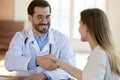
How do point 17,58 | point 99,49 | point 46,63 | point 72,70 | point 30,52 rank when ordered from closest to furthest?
point 99,49, point 72,70, point 46,63, point 17,58, point 30,52

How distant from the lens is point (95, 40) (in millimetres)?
1433

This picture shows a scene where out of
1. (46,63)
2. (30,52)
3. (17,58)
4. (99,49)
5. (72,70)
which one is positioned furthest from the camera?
(30,52)

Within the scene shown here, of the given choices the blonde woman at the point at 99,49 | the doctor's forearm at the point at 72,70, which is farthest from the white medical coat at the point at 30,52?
the blonde woman at the point at 99,49

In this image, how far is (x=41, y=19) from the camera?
217 centimetres

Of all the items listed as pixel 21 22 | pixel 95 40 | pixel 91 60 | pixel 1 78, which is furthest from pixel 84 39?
pixel 21 22

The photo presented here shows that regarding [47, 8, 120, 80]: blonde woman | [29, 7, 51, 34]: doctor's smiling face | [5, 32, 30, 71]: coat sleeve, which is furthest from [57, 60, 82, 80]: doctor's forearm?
[29, 7, 51, 34]: doctor's smiling face

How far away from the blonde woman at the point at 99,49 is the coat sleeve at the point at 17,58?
0.60 meters

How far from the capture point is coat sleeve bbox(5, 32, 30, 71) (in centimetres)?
193

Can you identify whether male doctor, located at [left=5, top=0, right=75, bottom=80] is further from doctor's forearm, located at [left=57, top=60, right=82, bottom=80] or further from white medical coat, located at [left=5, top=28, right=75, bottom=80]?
doctor's forearm, located at [left=57, top=60, right=82, bottom=80]

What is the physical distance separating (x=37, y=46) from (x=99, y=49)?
84 centimetres

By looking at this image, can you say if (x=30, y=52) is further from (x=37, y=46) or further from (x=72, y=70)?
(x=72, y=70)

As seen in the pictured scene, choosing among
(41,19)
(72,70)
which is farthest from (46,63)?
(41,19)

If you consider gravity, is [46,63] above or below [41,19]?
below

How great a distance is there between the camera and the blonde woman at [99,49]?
1.32m
